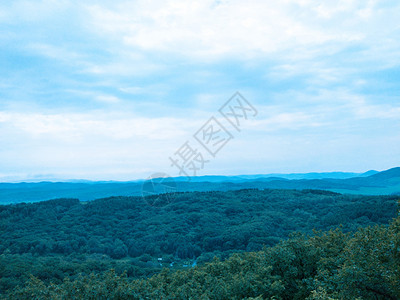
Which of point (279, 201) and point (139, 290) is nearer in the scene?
point (139, 290)

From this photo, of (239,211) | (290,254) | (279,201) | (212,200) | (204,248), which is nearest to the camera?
(290,254)

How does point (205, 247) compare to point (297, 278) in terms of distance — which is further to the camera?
point (205, 247)

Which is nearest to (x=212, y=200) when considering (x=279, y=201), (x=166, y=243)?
(x=279, y=201)

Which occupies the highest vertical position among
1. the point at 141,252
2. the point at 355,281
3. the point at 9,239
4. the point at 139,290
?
the point at 355,281

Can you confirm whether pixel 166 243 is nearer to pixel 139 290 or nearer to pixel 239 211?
pixel 239 211

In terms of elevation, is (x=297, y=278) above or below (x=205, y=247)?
above

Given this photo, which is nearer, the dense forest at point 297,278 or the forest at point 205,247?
the dense forest at point 297,278

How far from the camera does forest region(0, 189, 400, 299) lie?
13.2 meters

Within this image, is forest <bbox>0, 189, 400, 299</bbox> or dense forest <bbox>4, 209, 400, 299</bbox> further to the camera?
forest <bbox>0, 189, 400, 299</bbox>

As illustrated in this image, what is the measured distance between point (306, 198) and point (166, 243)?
5686cm

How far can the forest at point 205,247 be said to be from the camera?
13195 mm

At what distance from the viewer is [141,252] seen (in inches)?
2847

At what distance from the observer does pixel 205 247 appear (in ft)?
236

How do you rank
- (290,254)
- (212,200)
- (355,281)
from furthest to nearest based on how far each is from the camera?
(212,200) → (290,254) → (355,281)
